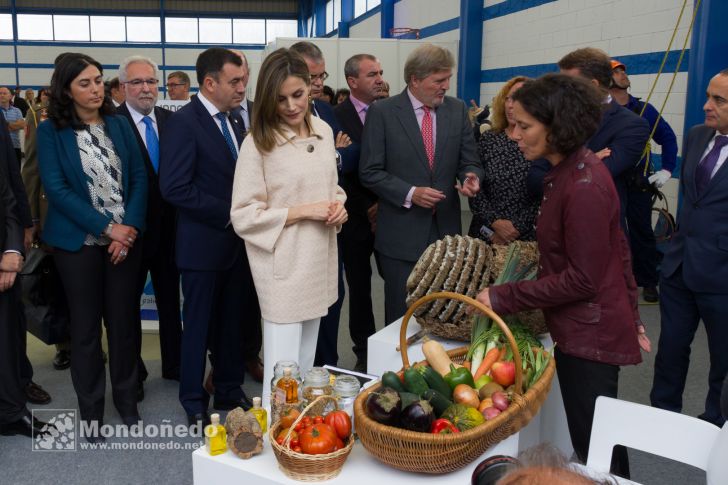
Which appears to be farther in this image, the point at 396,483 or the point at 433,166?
the point at 433,166

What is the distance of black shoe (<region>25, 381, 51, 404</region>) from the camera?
3256mm

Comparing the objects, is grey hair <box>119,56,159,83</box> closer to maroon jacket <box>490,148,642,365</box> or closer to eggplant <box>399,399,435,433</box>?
maroon jacket <box>490,148,642,365</box>

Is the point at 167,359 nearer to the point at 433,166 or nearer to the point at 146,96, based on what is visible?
the point at 146,96

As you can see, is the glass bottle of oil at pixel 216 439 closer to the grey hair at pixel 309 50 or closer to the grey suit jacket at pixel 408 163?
the grey suit jacket at pixel 408 163

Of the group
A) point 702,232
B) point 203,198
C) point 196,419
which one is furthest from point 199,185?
point 702,232

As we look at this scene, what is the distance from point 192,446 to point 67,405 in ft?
2.62

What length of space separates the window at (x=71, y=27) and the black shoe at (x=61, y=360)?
20145 millimetres

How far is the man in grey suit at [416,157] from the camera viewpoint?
2.99 metres

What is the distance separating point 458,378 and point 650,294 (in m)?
3.87

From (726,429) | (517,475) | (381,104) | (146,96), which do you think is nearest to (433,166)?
(381,104)

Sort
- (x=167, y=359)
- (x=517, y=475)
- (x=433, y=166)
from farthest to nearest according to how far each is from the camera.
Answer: (x=167, y=359) → (x=433, y=166) → (x=517, y=475)

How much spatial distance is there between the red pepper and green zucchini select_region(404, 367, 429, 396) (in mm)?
121

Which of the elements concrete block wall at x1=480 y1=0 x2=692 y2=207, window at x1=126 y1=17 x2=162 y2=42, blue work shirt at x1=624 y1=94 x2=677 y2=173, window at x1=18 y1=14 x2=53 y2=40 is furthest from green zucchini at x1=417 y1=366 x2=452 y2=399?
window at x1=18 y1=14 x2=53 y2=40

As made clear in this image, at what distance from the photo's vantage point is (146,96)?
3.15m
